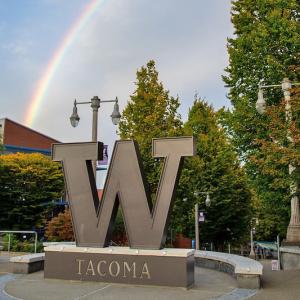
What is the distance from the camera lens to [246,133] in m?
21.9

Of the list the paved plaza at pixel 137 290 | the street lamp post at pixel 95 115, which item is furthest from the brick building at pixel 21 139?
the paved plaza at pixel 137 290

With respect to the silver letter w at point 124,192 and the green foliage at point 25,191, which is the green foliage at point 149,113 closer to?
the green foliage at point 25,191

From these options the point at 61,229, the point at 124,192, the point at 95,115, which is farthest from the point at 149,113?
the point at 124,192

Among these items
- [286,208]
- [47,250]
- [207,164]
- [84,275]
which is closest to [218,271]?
[84,275]

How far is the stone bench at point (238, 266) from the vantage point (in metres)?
9.27

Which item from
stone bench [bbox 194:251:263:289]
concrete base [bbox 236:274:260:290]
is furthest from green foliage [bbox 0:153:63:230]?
concrete base [bbox 236:274:260:290]

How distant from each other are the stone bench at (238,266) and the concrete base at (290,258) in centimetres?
311

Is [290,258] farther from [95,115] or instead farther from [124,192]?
[95,115]

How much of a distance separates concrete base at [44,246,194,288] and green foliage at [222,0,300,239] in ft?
36.2

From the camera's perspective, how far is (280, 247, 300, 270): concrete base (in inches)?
566

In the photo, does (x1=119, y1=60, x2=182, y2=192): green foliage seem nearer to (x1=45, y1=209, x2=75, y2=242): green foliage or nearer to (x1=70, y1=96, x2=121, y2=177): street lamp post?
(x1=45, y1=209, x2=75, y2=242): green foliage

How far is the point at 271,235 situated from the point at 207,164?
136ft

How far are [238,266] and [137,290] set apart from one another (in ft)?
8.23

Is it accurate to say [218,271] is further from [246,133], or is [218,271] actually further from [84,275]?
[246,133]
